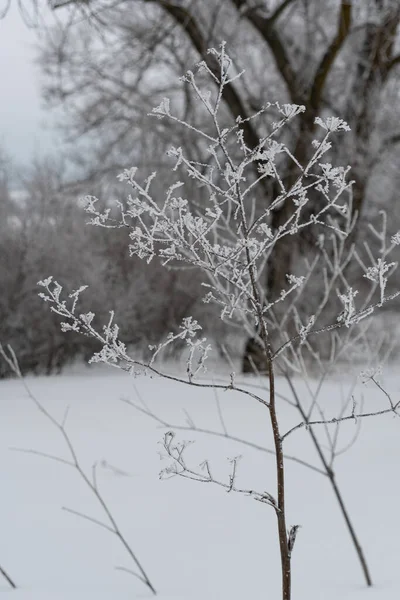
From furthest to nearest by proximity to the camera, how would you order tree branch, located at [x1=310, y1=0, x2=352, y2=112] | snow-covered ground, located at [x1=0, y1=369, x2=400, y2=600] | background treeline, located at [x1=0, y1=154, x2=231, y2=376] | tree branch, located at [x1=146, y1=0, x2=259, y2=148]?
tree branch, located at [x1=310, y1=0, x2=352, y2=112]
tree branch, located at [x1=146, y1=0, x2=259, y2=148]
background treeline, located at [x1=0, y1=154, x2=231, y2=376]
snow-covered ground, located at [x1=0, y1=369, x2=400, y2=600]

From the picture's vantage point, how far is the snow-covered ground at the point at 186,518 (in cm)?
310

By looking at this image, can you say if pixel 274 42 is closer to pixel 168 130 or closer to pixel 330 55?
pixel 330 55

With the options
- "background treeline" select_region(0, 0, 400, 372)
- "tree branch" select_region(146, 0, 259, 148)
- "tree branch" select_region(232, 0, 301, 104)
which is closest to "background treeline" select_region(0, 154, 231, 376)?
"background treeline" select_region(0, 0, 400, 372)

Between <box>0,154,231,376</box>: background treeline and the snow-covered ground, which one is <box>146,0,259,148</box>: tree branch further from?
the snow-covered ground

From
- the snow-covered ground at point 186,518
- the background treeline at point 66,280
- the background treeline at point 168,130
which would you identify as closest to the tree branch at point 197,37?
the background treeline at point 168,130

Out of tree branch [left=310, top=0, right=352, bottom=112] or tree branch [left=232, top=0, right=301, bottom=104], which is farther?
tree branch [left=232, top=0, right=301, bottom=104]

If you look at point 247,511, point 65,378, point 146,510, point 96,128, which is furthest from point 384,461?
point 96,128

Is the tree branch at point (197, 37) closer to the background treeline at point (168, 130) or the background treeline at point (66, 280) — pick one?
the background treeline at point (168, 130)

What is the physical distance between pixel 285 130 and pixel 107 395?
19.9 feet

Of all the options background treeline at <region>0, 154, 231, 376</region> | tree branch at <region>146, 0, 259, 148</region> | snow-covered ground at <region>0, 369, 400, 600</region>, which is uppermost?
tree branch at <region>146, 0, 259, 148</region>

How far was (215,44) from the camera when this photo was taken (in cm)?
1079

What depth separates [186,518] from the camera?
149 inches

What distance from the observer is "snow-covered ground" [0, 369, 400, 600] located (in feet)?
10.2

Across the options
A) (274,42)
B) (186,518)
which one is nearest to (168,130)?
(274,42)
